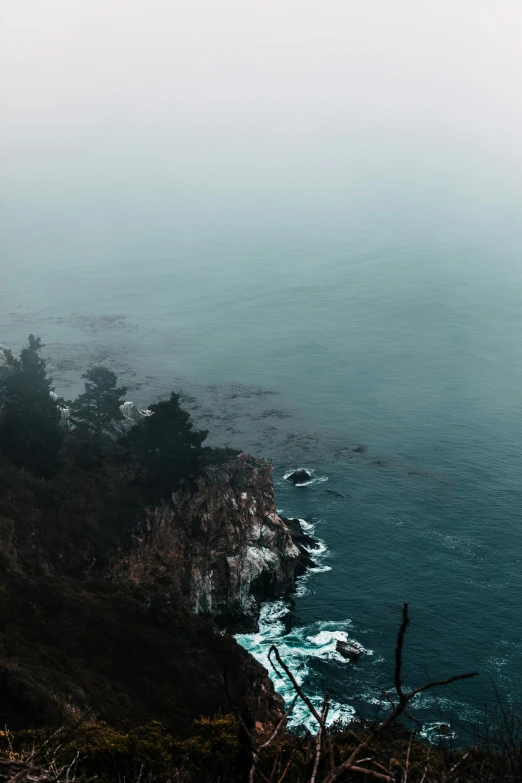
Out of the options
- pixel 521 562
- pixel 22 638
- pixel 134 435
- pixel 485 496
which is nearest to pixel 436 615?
pixel 521 562

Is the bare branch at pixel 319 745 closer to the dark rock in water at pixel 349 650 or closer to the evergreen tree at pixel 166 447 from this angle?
the dark rock in water at pixel 349 650

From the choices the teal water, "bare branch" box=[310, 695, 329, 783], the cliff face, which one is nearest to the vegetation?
"bare branch" box=[310, 695, 329, 783]

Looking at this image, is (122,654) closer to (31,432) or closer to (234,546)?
(234,546)

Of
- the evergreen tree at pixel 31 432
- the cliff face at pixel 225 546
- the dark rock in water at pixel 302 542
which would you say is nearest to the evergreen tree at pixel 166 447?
the cliff face at pixel 225 546

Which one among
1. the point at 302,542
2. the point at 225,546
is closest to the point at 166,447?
the point at 225,546

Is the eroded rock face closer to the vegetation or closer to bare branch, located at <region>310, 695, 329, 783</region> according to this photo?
the vegetation
